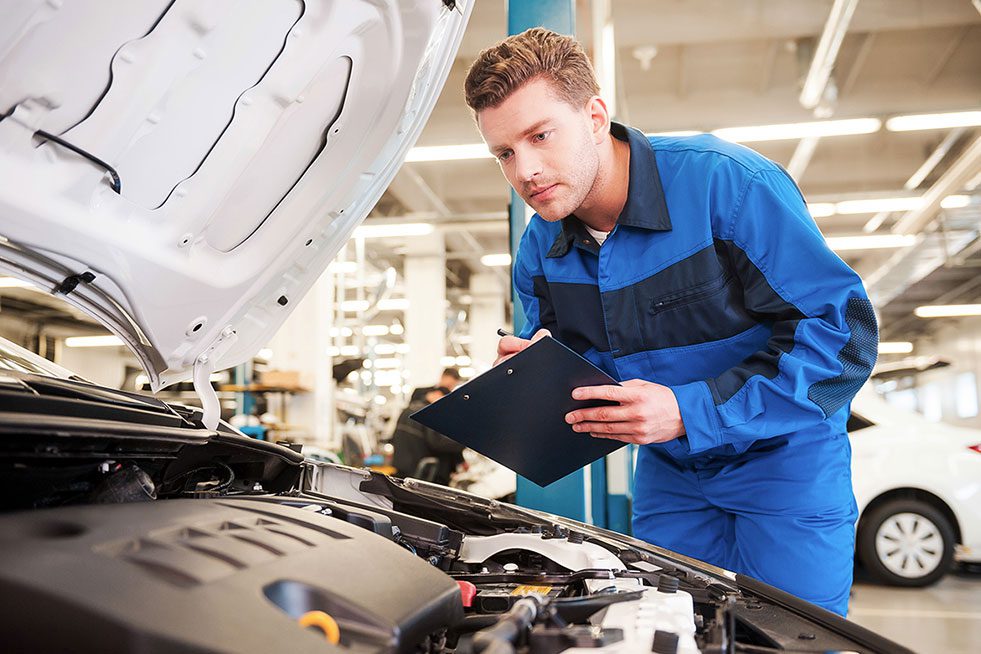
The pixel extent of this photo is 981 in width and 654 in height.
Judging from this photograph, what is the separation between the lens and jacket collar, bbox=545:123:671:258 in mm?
1623

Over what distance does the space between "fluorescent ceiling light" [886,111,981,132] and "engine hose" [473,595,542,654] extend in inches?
279

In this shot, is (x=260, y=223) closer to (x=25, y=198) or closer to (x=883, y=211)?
(x=25, y=198)

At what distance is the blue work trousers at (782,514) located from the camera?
4.77 ft

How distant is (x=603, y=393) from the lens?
4.60 feet

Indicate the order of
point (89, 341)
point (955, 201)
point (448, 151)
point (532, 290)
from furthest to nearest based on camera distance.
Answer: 1. point (89, 341)
2. point (955, 201)
3. point (448, 151)
4. point (532, 290)

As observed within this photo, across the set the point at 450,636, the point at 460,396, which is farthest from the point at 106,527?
the point at 460,396

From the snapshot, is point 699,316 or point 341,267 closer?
point 699,316

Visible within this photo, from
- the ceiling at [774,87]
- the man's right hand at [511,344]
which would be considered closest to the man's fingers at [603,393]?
the man's right hand at [511,344]

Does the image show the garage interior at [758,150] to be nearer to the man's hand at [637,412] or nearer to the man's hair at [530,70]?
the man's hand at [637,412]

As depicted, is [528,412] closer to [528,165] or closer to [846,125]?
[528,165]

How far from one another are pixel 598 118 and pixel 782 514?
0.87m

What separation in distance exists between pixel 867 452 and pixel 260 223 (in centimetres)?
437

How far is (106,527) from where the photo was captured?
2.53 feet

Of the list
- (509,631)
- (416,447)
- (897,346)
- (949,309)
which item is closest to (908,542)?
(416,447)
